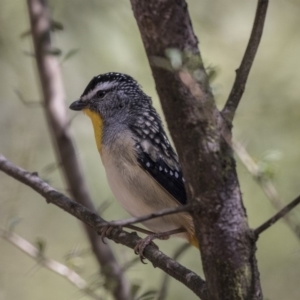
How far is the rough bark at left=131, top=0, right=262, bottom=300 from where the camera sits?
2295mm

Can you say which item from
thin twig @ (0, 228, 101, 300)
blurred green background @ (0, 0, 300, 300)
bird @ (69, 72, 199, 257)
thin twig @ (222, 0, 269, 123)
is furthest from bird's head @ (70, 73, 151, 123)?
thin twig @ (222, 0, 269, 123)

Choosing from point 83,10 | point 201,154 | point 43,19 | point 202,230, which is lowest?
point 202,230

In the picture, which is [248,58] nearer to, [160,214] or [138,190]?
[160,214]

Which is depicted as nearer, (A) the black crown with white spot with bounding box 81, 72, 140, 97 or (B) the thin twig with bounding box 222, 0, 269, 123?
(B) the thin twig with bounding box 222, 0, 269, 123

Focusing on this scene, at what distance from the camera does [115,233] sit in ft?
11.9

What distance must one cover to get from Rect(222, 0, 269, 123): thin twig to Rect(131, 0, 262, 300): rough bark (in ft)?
0.24

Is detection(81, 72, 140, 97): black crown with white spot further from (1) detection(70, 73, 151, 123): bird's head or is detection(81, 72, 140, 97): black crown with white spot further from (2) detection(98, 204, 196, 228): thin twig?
(2) detection(98, 204, 196, 228): thin twig

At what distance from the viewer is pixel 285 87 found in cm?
597

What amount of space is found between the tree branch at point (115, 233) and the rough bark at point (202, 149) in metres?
0.21

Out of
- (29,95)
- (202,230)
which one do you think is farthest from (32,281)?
(202,230)

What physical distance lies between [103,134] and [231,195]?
7.31 feet

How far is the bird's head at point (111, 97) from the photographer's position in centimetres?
482

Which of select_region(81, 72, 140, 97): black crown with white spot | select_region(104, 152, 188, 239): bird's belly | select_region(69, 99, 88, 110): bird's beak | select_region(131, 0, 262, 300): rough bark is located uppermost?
select_region(81, 72, 140, 97): black crown with white spot

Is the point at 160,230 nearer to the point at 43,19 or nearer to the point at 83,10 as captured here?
the point at 43,19
